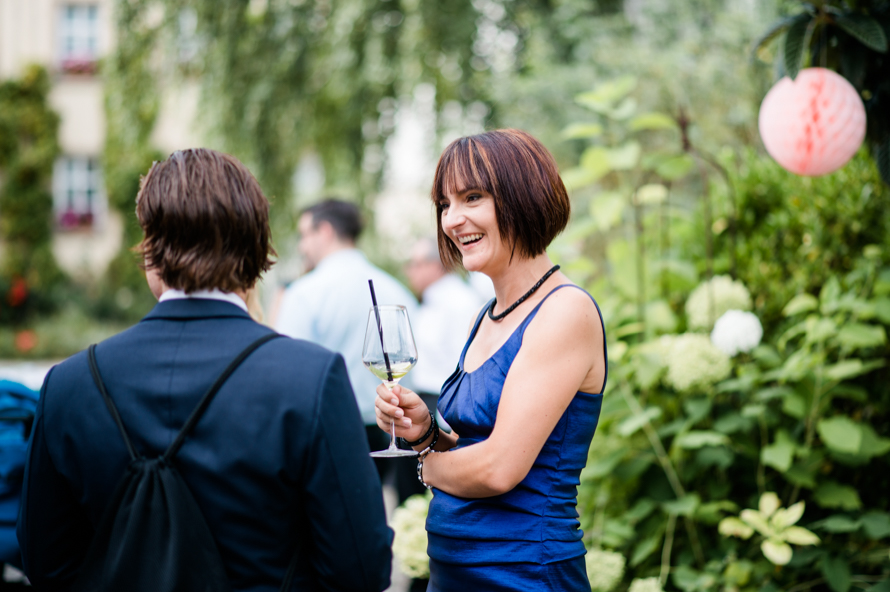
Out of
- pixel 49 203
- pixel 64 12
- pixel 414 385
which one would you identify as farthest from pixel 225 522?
pixel 64 12

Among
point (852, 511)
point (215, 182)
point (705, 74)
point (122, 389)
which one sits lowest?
point (852, 511)

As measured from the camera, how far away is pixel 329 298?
138 inches

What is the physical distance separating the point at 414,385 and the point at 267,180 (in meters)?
3.76

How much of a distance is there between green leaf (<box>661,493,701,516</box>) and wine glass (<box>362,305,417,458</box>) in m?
1.42

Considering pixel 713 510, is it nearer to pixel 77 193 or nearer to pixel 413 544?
pixel 413 544

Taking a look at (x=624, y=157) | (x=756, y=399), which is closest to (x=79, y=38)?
(x=624, y=157)

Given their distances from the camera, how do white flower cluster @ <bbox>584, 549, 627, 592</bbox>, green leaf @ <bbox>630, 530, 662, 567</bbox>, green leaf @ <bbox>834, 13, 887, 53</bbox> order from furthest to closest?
green leaf @ <bbox>630, 530, 662, 567</bbox> → white flower cluster @ <bbox>584, 549, 627, 592</bbox> → green leaf @ <bbox>834, 13, 887, 53</bbox>

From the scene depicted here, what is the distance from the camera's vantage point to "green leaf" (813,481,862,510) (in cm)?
255

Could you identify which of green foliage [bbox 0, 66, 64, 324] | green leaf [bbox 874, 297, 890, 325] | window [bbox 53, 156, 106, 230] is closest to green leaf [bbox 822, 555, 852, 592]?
green leaf [bbox 874, 297, 890, 325]

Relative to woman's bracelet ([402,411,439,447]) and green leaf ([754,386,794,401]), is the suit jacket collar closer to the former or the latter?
woman's bracelet ([402,411,439,447])

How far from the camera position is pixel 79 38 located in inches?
563

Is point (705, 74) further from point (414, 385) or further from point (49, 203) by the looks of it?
point (49, 203)

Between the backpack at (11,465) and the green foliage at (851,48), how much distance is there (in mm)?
2639

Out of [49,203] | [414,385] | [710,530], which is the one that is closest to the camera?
[710,530]
